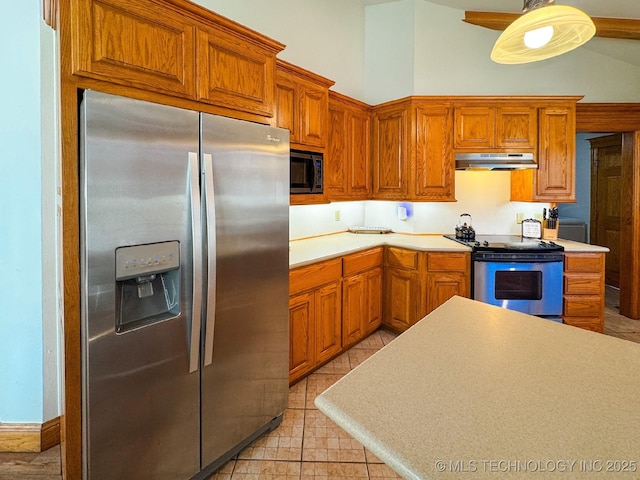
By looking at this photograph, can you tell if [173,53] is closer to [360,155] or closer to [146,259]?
[146,259]

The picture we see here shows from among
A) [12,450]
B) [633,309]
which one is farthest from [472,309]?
[633,309]

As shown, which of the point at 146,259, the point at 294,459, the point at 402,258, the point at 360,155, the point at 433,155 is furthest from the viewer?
the point at 360,155

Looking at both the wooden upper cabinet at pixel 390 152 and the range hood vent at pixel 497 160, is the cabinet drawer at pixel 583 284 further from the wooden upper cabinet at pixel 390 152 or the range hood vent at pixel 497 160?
the wooden upper cabinet at pixel 390 152

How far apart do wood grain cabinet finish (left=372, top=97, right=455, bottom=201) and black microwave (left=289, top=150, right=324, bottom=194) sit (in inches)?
43.7

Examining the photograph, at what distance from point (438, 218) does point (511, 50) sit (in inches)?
82.4

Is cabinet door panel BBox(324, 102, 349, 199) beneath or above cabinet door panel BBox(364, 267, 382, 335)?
above

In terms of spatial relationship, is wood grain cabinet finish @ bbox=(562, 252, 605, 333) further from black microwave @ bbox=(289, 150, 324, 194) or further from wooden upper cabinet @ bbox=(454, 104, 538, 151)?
black microwave @ bbox=(289, 150, 324, 194)

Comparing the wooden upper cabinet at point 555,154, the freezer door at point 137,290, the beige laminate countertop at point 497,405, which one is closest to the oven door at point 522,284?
the wooden upper cabinet at point 555,154

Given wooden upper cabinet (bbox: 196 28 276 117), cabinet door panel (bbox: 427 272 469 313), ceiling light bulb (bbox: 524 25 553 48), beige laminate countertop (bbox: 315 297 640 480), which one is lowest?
cabinet door panel (bbox: 427 272 469 313)

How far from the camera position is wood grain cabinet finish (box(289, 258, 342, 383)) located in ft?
8.18

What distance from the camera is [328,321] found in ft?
9.42

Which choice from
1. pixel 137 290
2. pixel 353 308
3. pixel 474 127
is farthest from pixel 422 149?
pixel 137 290

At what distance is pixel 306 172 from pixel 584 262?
258 centimetres

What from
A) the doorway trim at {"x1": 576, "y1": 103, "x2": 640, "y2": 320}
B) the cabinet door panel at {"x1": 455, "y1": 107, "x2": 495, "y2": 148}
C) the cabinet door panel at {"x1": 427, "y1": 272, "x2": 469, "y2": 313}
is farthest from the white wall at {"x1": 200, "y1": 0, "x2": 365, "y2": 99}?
the doorway trim at {"x1": 576, "y1": 103, "x2": 640, "y2": 320}
